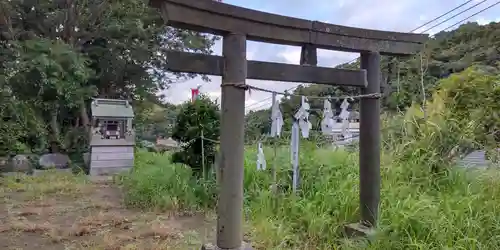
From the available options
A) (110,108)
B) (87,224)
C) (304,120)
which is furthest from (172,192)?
(110,108)

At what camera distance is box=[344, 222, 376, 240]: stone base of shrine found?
8.75ft

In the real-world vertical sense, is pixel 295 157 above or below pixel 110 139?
below

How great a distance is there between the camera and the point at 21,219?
4.19 meters

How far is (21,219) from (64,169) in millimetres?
4532

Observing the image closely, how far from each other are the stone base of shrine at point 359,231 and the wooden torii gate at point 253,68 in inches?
0.6

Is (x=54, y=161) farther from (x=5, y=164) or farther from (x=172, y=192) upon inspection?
(x=172, y=192)

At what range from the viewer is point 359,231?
2.75 meters

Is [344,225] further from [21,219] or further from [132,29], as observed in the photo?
[132,29]

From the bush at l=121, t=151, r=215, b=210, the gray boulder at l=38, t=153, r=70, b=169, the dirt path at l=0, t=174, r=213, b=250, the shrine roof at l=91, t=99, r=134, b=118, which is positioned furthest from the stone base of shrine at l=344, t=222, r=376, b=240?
the gray boulder at l=38, t=153, r=70, b=169

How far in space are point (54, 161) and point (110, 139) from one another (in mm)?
1387

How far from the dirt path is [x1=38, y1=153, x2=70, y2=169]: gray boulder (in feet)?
8.78

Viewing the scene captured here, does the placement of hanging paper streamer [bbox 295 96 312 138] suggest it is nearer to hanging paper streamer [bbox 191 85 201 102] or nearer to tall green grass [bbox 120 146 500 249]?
tall green grass [bbox 120 146 500 249]

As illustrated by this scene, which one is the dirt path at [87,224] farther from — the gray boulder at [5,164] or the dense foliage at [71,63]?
the dense foliage at [71,63]

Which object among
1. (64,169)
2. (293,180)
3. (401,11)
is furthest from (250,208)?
(64,169)
